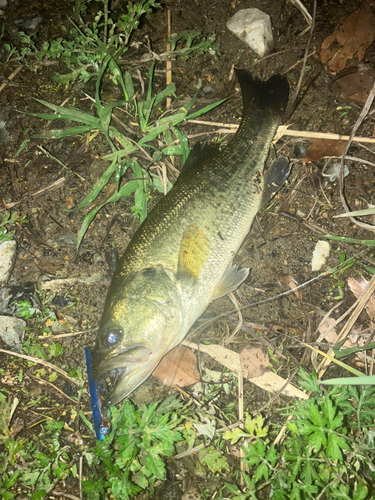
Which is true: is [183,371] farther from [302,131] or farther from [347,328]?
[302,131]

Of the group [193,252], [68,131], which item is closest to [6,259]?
[68,131]

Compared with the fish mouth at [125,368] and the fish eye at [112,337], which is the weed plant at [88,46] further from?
the fish mouth at [125,368]

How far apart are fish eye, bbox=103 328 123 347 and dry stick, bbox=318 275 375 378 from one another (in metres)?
2.21

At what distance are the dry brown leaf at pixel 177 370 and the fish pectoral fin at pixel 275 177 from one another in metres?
1.91

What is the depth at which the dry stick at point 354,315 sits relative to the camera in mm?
3582

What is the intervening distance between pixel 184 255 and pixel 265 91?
91.0 inches

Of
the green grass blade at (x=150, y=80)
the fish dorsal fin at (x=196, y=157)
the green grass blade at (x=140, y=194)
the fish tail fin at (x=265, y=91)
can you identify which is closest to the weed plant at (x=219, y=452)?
the green grass blade at (x=140, y=194)

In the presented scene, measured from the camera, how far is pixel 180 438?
3084mm

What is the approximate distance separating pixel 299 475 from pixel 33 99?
546 centimetres

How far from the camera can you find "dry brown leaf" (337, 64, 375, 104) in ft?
13.6

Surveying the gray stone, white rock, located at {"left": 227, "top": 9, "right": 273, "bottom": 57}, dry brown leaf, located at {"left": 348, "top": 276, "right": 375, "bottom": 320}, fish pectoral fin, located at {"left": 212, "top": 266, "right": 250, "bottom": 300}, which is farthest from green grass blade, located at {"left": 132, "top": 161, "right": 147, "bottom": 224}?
dry brown leaf, located at {"left": 348, "top": 276, "right": 375, "bottom": 320}

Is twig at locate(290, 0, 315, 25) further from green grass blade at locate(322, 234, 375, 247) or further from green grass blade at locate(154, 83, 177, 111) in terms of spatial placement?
green grass blade at locate(322, 234, 375, 247)

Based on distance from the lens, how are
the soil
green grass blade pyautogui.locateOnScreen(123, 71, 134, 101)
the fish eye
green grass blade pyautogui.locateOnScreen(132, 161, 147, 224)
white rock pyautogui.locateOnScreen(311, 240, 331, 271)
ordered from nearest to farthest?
the fish eye → the soil → white rock pyautogui.locateOnScreen(311, 240, 331, 271) → green grass blade pyautogui.locateOnScreen(132, 161, 147, 224) → green grass blade pyautogui.locateOnScreen(123, 71, 134, 101)

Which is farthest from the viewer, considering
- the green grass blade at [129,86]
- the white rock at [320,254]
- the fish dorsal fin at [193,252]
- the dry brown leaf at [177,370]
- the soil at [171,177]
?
the green grass blade at [129,86]
